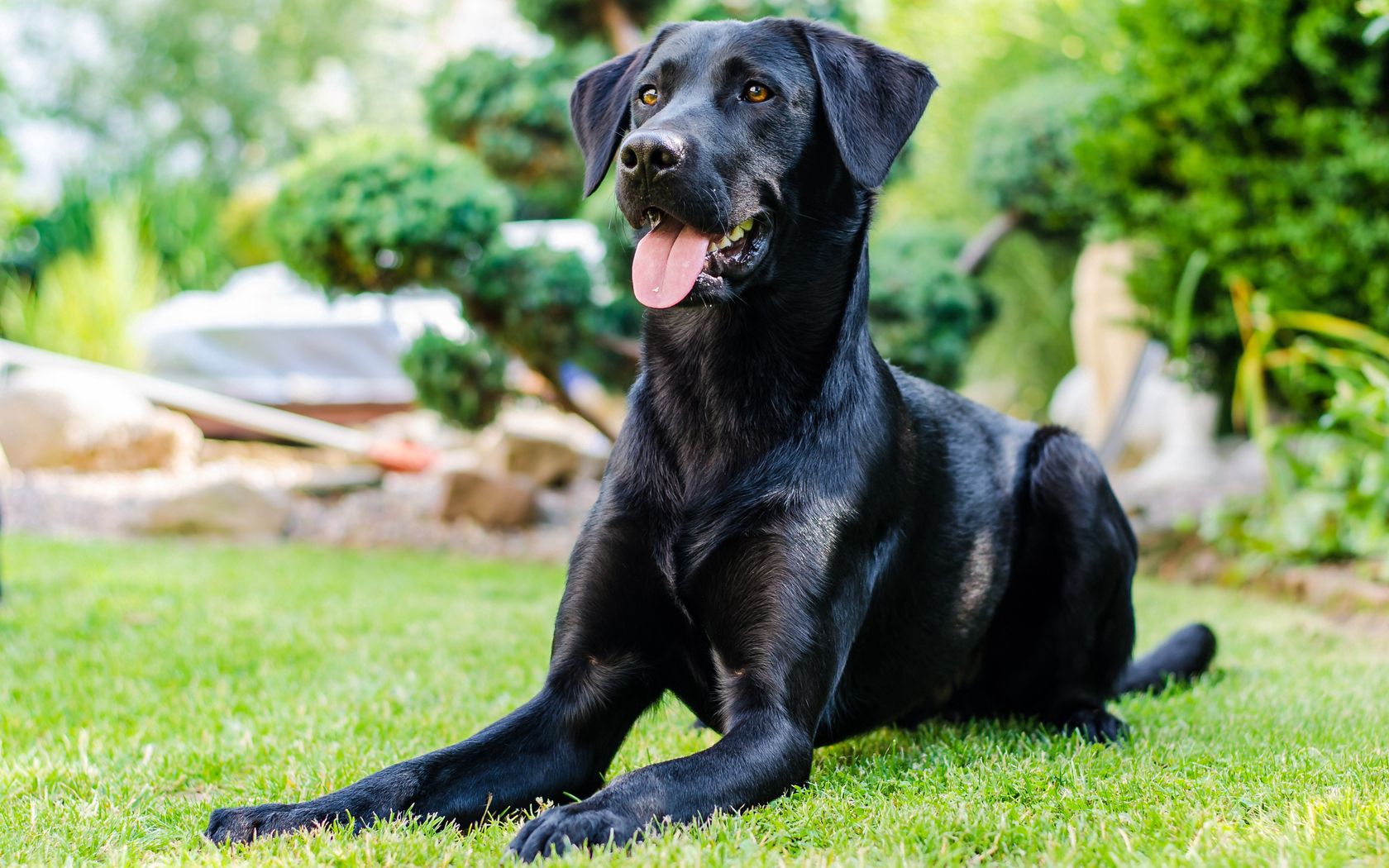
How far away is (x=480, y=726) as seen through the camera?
9.46ft

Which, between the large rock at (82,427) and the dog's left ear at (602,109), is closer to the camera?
the dog's left ear at (602,109)

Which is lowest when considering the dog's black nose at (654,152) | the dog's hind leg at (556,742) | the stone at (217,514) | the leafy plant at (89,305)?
the stone at (217,514)

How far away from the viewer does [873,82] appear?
8.15ft

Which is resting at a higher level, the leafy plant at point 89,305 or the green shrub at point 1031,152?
the green shrub at point 1031,152

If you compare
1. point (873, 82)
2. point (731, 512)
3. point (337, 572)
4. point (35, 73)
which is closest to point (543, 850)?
point (731, 512)

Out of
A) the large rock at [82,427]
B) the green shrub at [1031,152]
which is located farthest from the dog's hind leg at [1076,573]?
the large rock at [82,427]

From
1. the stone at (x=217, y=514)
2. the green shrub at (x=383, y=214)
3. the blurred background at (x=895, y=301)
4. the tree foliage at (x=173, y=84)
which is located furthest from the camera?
the tree foliage at (x=173, y=84)

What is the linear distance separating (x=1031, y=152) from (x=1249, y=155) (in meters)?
2.15

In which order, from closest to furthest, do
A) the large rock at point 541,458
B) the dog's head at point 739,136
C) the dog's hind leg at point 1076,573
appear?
1. the dog's head at point 739,136
2. the dog's hind leg at point 1076,573
3. the large rock at point 541,458

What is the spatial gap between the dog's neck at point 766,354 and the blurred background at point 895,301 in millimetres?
1916

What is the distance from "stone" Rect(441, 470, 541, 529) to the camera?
279 inches

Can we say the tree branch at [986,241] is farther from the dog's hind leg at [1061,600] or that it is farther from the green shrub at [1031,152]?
the dog's hind leg at [1061,600]

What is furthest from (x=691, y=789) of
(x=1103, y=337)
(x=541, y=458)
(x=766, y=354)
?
(x=1103, y=337)

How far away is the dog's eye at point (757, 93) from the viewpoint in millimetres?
2410
